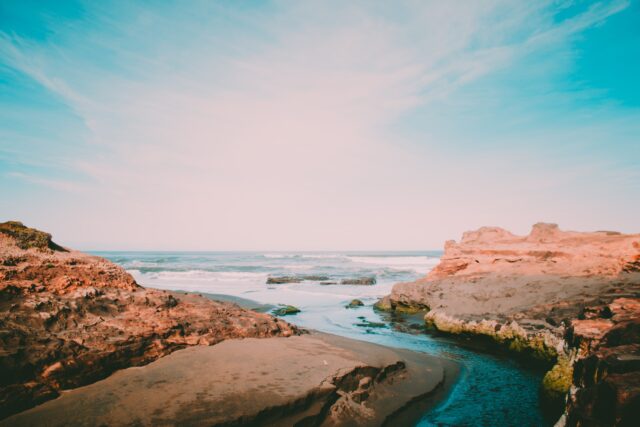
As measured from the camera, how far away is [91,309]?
5930 millimetres

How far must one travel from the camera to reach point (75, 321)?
5.55m

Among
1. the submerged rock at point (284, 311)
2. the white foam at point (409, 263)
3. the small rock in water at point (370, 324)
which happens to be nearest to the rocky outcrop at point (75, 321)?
the small rock in water at point (370, 324)

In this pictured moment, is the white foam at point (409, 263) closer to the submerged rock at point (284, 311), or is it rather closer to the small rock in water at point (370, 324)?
the submerged rock at point (284, 311)

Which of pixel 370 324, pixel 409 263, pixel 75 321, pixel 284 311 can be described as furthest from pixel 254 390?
pixel 409 263

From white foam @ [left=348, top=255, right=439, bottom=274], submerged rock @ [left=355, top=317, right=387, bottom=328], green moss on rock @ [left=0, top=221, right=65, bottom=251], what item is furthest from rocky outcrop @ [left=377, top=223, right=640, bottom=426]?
white foam @ [left=348, top=255, right=439, bottom=274]

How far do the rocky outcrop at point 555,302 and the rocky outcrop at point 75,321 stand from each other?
20.1 feet

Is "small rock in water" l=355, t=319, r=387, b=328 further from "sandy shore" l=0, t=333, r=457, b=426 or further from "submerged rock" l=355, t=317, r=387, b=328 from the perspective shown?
"sandy shore" l=0, t=333, r=457, b=426

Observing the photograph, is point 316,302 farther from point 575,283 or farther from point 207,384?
point 207,384

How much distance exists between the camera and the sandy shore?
14.3 ft

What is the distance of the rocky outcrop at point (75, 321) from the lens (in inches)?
180

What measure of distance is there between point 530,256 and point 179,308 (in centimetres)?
1532

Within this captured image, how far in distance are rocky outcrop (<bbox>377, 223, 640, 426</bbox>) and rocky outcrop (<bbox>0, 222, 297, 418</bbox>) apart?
20.1ft

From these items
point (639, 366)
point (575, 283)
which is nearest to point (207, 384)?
point (639, 366)

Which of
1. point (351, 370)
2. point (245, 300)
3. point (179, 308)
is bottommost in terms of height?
point (245, 300)
